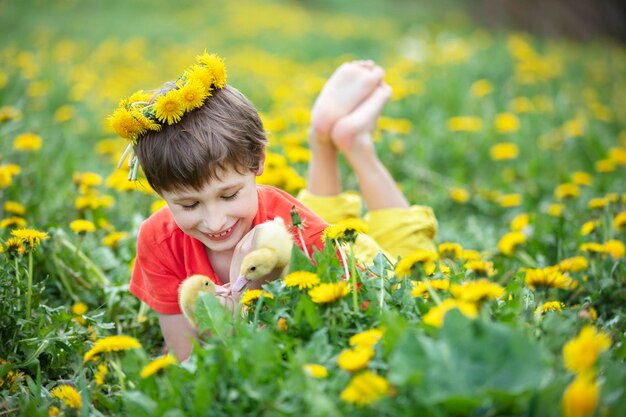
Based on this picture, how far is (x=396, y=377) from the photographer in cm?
107

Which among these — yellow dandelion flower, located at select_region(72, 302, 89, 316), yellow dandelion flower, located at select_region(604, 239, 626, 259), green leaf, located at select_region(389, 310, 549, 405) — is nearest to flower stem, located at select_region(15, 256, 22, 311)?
yellow dandelion flower, located at select_region(72, 302, 89, 316)

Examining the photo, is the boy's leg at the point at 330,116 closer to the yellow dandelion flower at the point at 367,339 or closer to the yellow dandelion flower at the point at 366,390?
the yellow dandelion flower at the point at 367,339

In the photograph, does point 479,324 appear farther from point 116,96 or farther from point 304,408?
point 116,96

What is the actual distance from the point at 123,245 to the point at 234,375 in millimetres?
1367

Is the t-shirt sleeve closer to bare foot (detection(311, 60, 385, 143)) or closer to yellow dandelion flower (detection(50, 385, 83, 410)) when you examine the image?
yellow dandelion flower (detection(50, 385, 83, 410))

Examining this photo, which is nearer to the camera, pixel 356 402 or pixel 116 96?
pixel 356 402

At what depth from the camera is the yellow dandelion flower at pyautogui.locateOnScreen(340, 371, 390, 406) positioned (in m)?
1.10

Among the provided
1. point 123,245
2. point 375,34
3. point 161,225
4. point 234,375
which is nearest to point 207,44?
point 375,34

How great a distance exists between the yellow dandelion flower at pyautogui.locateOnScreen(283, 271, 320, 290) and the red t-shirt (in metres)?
0.41

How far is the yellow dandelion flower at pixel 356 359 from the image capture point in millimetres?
1145

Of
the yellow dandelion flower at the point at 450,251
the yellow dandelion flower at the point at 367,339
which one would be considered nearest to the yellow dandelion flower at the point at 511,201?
the yellow dandelion flower at the point at 450,251

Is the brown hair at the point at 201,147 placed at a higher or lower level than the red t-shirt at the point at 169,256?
higher

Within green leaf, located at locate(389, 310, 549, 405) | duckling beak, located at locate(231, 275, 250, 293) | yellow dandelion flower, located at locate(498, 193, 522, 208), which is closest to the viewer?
green leaf, located at locate(389, 310, 549, 405)

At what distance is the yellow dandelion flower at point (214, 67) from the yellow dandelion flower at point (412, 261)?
0.70 m
